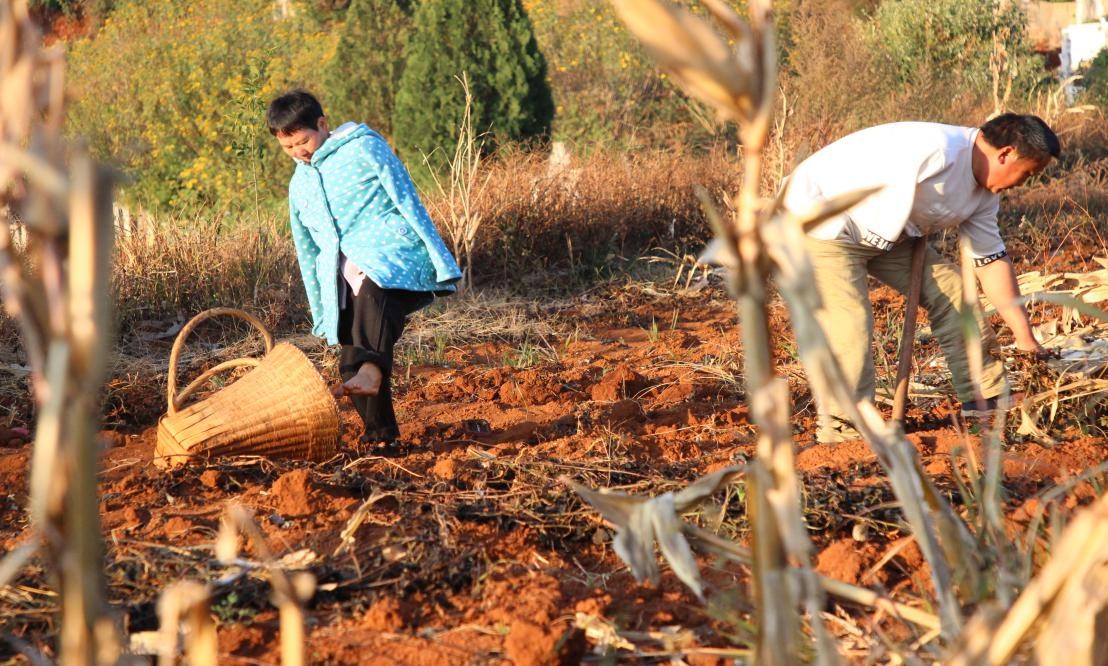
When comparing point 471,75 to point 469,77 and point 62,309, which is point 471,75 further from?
point 62,309

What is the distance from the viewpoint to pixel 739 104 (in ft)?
3.61

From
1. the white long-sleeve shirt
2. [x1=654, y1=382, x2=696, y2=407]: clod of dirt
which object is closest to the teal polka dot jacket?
[x1=654, y1=382, x2=696, y2=407]: clod of dirt

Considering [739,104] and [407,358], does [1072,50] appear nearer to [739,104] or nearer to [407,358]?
[407,358]

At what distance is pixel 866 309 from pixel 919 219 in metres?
0.35

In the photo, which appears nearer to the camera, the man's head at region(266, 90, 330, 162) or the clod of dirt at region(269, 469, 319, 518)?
the clod of dirt at region(269, 469, 319, 518)

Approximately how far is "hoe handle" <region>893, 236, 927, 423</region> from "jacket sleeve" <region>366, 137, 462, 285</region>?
1.55 metres

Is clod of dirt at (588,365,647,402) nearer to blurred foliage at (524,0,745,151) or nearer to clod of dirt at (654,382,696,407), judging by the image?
clod of dirt at (654,382,696,407)

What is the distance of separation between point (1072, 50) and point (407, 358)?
62.0ft

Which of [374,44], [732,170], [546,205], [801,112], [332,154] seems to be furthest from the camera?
[374,44]

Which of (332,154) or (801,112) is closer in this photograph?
(332,154)

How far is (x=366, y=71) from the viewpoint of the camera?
1298 centimetres

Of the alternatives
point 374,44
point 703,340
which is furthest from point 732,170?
point 374,44

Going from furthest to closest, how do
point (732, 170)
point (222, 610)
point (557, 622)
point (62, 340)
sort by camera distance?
point (732, 170)
point (222, 610)
point (557, 622)
point (62, 340)

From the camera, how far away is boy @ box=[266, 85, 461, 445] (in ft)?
13.6
